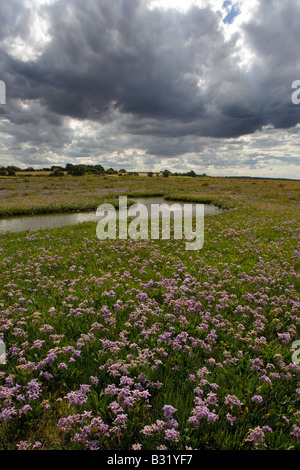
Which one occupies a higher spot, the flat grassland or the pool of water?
the pool of water

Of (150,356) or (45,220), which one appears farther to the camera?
(45,220)

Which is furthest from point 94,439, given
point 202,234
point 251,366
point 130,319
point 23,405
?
point 202,234

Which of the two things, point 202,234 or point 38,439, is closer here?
point 38,439

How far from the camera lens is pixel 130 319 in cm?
545

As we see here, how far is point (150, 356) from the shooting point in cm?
448

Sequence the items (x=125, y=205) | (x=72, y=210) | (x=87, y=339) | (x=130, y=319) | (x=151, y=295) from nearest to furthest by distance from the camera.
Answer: (x=87, y=339), (x=130, y=319), (x=151, y=295), (x=72, y=210), (x=125, y=205)

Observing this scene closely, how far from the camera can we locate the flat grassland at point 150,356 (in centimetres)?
322

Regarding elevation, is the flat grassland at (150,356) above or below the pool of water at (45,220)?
below

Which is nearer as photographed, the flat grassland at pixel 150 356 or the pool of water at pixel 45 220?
the flat grassland at pixel 150 356

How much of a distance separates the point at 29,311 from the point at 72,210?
19.9 metres

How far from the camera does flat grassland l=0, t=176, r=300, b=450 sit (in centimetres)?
322

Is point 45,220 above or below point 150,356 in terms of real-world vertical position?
above

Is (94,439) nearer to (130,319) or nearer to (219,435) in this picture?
(219,435)

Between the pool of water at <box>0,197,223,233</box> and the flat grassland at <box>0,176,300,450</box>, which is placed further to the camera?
the pool of water at <box>0,197,223,233</box>
